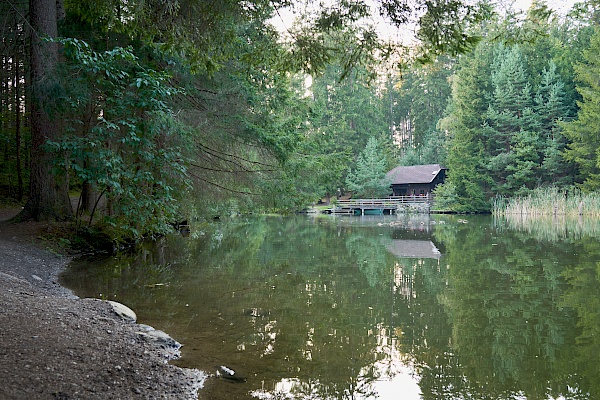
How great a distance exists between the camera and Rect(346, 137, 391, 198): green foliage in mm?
41375

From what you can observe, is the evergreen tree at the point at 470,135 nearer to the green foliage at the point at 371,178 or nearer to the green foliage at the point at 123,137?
the green foliage at the point at 371,178

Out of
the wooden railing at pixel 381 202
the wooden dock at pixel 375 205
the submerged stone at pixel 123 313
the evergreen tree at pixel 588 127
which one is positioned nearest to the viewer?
the submerged stone at pixel 123 313

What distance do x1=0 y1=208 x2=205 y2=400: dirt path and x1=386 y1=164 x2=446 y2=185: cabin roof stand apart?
1561 inches

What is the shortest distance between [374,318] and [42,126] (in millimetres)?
8062

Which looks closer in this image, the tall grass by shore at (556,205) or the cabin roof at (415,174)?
the tall grass by shore at (556,205)

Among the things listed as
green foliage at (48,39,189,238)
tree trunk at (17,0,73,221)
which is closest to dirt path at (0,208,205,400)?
green foliage at (48,39,189,238)

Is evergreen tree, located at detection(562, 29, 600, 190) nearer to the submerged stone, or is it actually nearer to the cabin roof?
the cabin roof

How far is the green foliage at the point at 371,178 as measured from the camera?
4138cm

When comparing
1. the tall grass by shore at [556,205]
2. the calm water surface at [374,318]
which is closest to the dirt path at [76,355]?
the calm water surface at [374,318]

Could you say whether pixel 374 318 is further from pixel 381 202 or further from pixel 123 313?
pixel 381 202

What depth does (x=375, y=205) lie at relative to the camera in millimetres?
39844

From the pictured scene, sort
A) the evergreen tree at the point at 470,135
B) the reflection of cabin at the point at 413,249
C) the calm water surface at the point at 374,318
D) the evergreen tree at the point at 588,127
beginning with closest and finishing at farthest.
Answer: the calm water surface at the point at 374,318 → the reflection of cabin at the point at 413,249 → the evergreen tree at the point at 588,127 → the evergreen tree at the point at 470,135

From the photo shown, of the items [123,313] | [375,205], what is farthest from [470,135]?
[123,313]

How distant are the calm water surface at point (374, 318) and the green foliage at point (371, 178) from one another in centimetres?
2921
